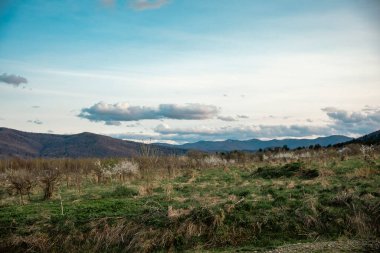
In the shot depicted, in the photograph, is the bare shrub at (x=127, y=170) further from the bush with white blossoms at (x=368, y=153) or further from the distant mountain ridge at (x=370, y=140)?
the distant mountain ridge at (x=370, y=140)

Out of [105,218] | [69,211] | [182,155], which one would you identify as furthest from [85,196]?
[182,155]

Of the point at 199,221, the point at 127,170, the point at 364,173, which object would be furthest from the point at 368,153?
the point at 199,221

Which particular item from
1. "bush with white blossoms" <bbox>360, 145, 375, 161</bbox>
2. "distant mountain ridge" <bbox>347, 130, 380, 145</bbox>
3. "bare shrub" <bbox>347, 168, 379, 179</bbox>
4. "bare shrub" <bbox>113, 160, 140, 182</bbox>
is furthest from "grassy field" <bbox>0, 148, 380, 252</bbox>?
"distant mountain ridge" <bbox>347, 130, 380, 145</bbox>

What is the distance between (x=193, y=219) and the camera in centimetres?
1655

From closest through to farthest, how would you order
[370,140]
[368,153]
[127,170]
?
[127,170] < [368,153] < [370,140]

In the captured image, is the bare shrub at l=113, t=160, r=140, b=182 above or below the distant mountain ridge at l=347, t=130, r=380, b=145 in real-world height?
below

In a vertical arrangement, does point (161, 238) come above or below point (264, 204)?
below

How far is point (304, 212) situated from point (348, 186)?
4.49m

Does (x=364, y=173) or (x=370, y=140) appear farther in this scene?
(x=370, y=140)

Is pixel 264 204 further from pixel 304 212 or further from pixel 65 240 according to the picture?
pixel 65 240

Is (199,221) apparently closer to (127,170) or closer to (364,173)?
(364,173)

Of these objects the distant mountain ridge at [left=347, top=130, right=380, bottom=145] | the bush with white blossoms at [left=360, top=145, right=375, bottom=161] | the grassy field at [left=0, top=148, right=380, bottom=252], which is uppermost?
the distant mountain ridge at [left=347, top=130, right=380, bottom=145]

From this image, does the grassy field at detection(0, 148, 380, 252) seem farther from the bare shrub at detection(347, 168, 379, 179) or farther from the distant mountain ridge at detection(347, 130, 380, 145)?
the distant mountain ridge at detection(347, 130, 380, 145)

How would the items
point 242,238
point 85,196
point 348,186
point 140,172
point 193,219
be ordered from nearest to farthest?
point 242,238
point 193,219
point 348,186
point 85,196
point 140,172
